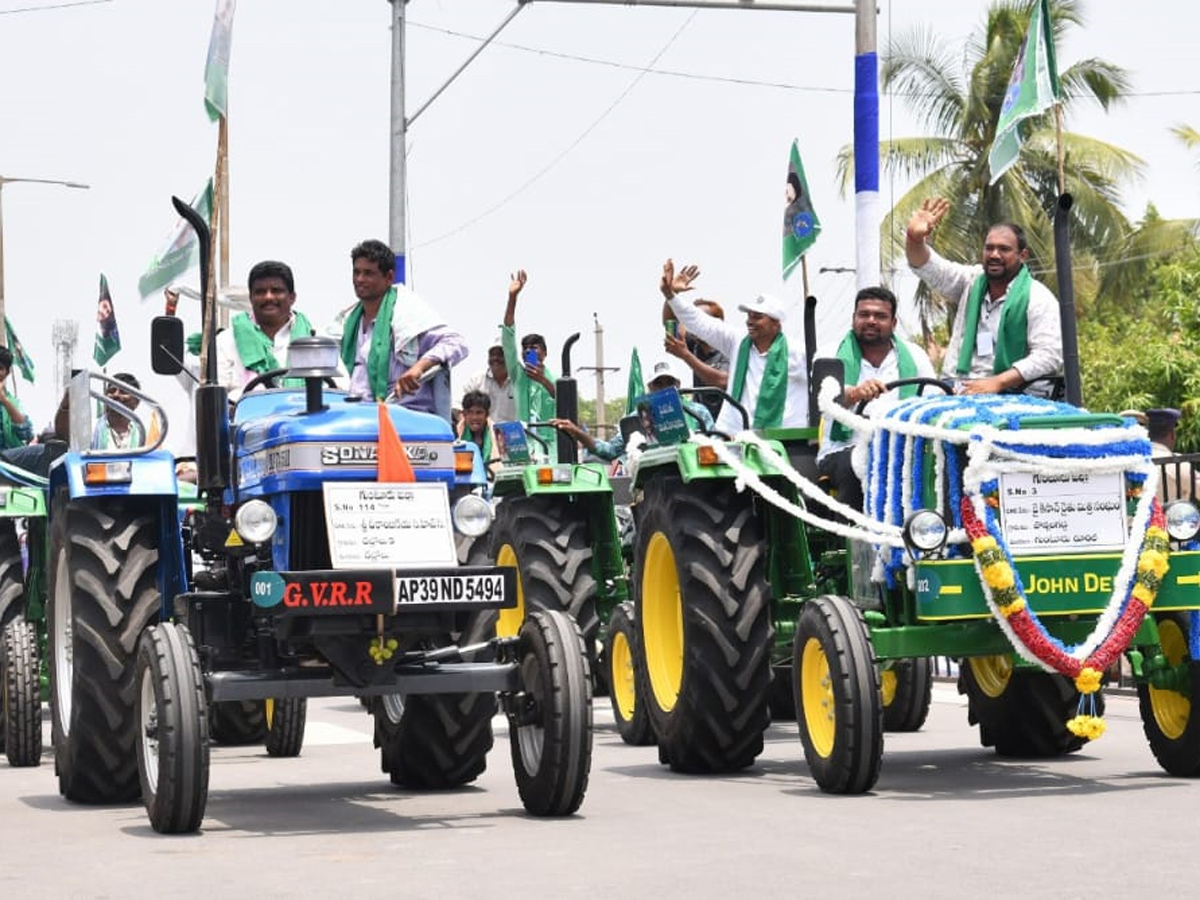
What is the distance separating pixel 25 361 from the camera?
2445 cm

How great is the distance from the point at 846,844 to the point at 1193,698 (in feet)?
7.89

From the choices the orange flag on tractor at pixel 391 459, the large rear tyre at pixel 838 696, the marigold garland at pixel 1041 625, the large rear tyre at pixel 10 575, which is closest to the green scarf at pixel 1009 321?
the marigold garland at pixel 1041 625

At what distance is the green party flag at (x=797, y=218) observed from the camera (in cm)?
1673

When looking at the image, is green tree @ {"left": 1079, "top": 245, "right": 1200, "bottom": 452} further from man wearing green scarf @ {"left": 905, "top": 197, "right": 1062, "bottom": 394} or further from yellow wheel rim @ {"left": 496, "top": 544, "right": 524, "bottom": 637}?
man wearing green scarf @ {"left": 905, "top": 197, "right": 1062, "bottom": 394}

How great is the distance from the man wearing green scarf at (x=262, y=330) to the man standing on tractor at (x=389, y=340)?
0.71 meters

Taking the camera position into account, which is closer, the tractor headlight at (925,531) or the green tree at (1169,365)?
the tractor headlight at (925,531)

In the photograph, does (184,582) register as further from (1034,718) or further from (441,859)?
(1034,718)

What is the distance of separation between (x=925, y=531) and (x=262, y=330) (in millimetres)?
3940

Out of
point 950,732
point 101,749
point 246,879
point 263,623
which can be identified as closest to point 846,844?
point 246,879

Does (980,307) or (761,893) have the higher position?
(980,307)

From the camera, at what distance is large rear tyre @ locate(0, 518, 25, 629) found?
13766mm

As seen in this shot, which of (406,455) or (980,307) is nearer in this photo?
(406,455)

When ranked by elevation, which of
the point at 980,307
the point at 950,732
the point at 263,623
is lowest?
the point at 950,732

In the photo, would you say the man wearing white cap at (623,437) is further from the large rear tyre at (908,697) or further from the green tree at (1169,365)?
the green tree at (1169,365)
